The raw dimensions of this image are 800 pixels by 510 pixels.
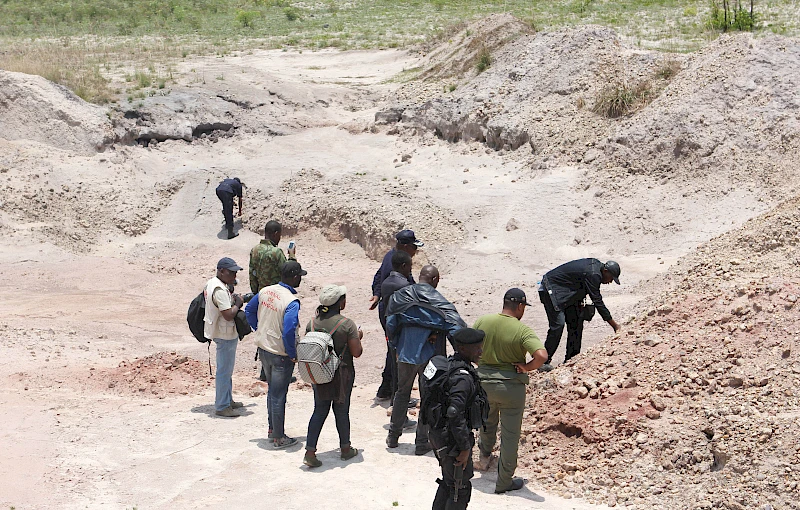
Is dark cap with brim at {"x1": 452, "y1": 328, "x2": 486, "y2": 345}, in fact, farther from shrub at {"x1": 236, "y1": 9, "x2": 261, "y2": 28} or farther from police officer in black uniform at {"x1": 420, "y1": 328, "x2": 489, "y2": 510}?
shrub at {"x1": 236, "y1": 9, "x2": 261, "y2": 28}

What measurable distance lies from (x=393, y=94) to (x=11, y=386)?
16.1 meters

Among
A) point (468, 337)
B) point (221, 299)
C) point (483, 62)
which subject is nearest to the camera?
point (468, 337)

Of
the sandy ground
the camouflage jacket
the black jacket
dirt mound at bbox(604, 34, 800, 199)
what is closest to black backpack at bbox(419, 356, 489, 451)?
the sandy ground

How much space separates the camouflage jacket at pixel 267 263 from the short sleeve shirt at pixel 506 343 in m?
4.00

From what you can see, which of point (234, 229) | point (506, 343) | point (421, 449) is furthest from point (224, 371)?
point (234, 229)

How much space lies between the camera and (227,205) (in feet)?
60.7

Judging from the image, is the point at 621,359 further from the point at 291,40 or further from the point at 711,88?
the point at 291,40

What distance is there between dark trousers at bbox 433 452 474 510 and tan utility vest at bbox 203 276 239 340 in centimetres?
344

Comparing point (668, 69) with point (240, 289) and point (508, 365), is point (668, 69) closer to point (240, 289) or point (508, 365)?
point (240, 289)

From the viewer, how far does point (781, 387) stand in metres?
7.50

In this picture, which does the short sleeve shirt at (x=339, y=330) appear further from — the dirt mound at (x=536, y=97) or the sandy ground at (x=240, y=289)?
the dirt mound at (x=536, y=97)

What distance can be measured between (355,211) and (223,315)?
902 cm

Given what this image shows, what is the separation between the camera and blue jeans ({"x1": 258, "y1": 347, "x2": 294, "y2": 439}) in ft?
27.0

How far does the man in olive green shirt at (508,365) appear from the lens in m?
7.05
